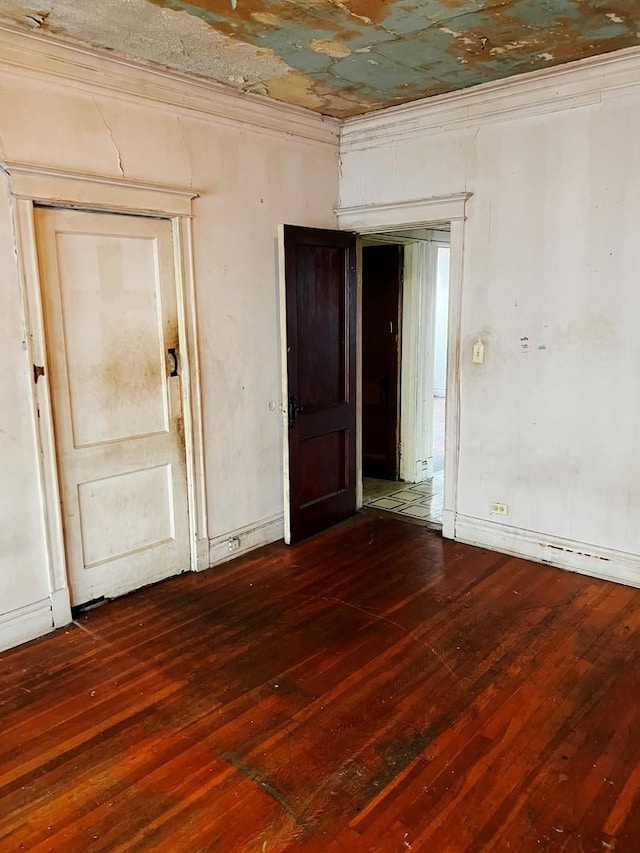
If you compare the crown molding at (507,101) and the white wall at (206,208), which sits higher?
the crown molding at (507,101)

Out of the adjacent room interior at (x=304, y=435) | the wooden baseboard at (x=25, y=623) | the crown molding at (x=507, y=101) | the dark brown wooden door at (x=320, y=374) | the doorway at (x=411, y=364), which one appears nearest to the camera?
the adjacent room interior at (x=304, y=435)

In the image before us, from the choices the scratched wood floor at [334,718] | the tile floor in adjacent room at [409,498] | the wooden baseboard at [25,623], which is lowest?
the scratched wood floor at [334,718]

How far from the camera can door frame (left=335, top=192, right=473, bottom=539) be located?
393 centimetres

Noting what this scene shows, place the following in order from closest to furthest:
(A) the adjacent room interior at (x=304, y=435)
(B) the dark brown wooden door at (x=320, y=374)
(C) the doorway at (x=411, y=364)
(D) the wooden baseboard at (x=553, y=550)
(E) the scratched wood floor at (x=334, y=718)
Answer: (E) the scratched wood floor at (x=334, y=718)
(A) the adjacent room interior at (x=304, y=435)
(D) the wooden baseboard at (x=553, y=550)
(B) the dark brown wooden door at (x=320, y=374)
(C) the doorway at (x=411, y=364)

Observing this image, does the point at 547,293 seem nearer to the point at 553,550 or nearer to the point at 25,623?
the point at 553,550

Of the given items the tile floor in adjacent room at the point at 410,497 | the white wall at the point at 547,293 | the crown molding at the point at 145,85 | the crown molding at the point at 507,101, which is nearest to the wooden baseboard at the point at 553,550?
the white wall at the point at 547,293

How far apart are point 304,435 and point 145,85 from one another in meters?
2.20

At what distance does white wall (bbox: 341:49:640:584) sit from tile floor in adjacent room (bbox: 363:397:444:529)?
23.7 inches

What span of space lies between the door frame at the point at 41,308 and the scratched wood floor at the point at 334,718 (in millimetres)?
364

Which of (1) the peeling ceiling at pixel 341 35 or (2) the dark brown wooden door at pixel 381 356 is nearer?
(1) the peeling ceiling at pixel 341 35

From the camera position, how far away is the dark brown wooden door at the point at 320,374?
13.2 ft

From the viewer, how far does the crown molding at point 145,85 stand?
2.76 meters

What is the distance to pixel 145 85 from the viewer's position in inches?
126

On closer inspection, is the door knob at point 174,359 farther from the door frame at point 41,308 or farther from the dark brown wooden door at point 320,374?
the dark brown wooden door at point 320,374
